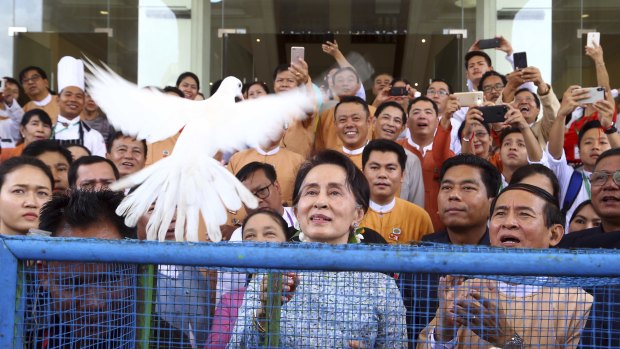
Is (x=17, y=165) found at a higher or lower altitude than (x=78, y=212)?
higher

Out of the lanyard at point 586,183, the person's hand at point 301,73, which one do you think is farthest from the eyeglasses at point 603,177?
the person's hand at point 301,73

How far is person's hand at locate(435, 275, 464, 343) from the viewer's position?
1690 mm

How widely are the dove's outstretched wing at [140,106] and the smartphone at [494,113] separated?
6.83ft

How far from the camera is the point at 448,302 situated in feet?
5.64

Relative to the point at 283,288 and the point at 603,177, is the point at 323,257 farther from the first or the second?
the point at 603,177

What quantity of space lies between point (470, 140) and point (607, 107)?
0.86m

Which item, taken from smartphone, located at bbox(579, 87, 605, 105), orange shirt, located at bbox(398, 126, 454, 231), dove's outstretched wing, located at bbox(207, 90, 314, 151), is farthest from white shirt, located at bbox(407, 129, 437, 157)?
dove's outstretched wing, located at bbox(207, 90, 314, 151)

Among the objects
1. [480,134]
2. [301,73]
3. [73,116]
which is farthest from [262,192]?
[73,116]

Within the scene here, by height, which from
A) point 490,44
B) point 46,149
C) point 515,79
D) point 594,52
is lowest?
point 46,149

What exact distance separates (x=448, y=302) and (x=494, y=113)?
342cm

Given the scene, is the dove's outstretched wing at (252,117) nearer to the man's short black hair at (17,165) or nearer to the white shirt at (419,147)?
the man's short black hair at (17,165)

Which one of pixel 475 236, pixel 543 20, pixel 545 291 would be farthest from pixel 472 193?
pixel 543 20

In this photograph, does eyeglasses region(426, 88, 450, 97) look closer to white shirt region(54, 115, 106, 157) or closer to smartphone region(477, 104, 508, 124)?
smartphone region(477, 104, 508, 124)

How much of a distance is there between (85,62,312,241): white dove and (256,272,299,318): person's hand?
1415 mm
